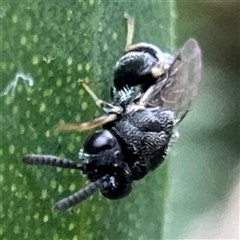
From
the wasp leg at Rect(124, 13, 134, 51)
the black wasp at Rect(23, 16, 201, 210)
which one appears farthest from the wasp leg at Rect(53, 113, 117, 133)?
the wasp leg at Rect(124, 13, 134, 51)

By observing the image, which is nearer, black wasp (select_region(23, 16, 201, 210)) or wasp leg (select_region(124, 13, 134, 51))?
black wasp (select_region(23, 16, 201, 210))

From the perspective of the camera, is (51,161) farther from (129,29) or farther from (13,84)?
(129,29)

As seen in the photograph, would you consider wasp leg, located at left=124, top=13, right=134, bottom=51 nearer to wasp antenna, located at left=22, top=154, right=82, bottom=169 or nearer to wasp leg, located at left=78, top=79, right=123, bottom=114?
wasp leg, located at left=78, top=79, right=123, bottom=114

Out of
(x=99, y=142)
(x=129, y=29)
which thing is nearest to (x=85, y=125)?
(x=99, y=142)

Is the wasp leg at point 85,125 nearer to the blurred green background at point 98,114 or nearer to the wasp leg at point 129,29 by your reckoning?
the blurred green background at point 98,114

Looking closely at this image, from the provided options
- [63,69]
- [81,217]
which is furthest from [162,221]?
[63,69]

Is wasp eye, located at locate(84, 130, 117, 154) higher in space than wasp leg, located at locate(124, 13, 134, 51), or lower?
lower
